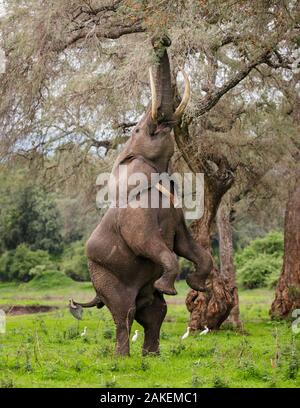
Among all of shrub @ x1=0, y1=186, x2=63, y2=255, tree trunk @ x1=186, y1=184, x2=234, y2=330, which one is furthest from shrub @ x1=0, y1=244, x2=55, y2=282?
tree trunk @ x1=186, y1=184, x2=234, y2=330

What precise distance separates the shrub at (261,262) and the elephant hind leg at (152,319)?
22.6 meters

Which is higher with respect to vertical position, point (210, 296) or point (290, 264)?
point (290, 264)

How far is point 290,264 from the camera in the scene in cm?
1838

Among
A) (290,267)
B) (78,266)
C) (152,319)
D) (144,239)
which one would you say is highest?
(144,239)

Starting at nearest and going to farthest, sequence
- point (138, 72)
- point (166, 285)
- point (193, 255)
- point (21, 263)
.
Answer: point (166, 285) < point (193, 255) < point (138, 72) < point (21, 263)

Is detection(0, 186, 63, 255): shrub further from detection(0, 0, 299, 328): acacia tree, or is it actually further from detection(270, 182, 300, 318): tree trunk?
detection(0, 0, 299, 328): acacia tree

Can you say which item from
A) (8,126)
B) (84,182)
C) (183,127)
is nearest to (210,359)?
(183,127)

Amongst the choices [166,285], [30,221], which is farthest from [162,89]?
[30,221]

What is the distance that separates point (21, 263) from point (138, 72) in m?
26.6

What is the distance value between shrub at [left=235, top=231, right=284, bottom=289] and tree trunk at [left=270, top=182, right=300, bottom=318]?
12.8 m

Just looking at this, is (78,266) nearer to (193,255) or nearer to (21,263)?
(21,263)

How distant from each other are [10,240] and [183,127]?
89.9ft

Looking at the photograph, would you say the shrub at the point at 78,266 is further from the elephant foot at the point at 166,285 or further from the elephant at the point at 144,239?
the elephant foot at the point at 166,285

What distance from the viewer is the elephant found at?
8.10 m
